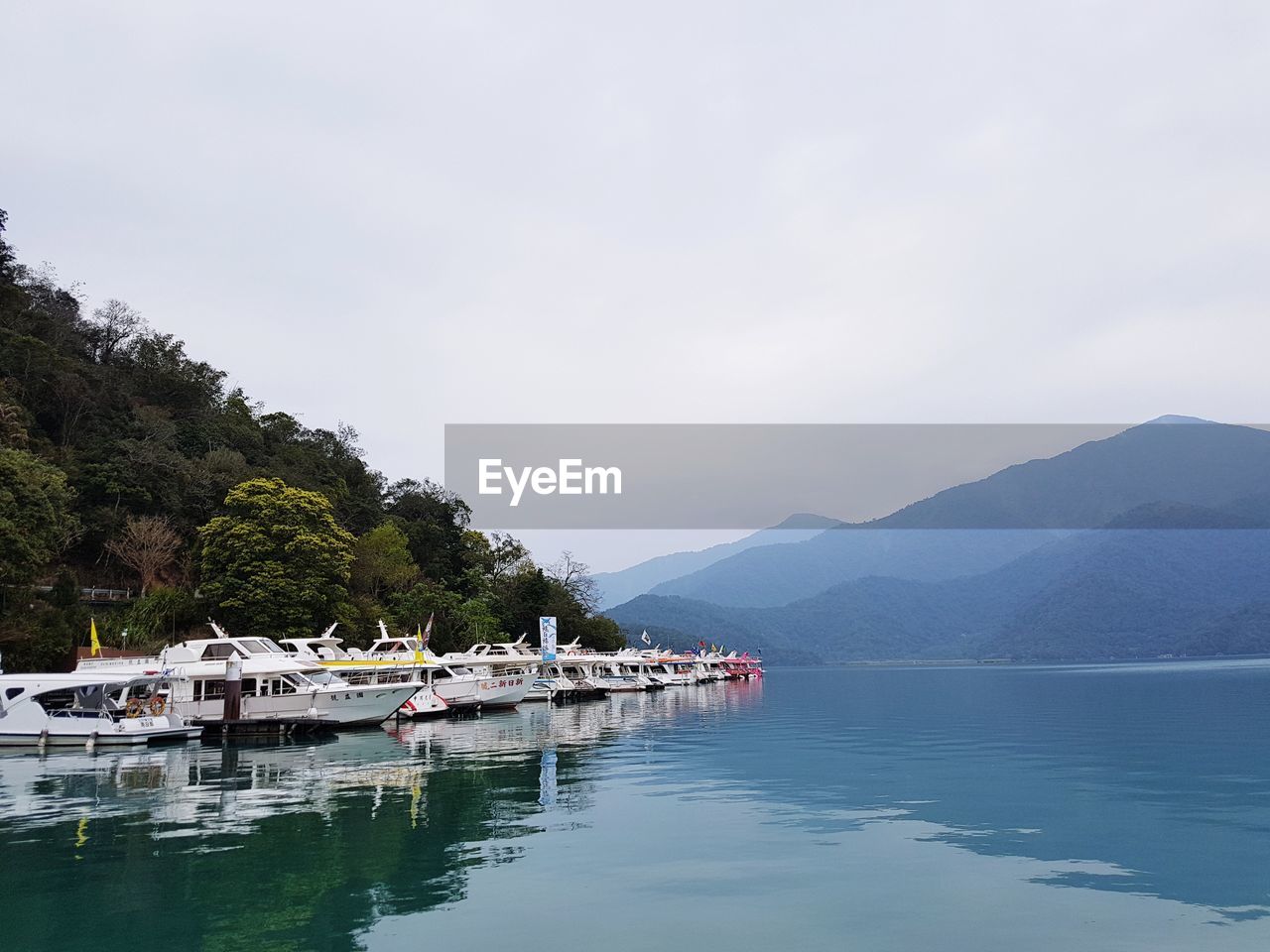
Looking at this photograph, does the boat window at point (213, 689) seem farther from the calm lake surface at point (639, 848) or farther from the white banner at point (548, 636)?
the white banner at point (548, 636)

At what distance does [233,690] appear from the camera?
4081cm

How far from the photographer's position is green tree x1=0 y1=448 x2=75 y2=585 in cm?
4434

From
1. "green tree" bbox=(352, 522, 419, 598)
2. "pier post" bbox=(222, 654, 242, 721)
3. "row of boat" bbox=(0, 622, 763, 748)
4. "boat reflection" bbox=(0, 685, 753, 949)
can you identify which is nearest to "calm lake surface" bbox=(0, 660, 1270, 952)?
"boat reflection" bbox=(0, 685, 753, 949)

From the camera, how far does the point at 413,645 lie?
5959cm

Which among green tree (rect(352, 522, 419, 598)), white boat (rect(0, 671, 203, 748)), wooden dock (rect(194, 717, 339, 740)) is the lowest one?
wooden dock (rect(194, 717, 339, 740))

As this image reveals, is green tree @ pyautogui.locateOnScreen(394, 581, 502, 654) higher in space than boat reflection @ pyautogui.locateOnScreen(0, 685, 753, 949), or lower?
higher

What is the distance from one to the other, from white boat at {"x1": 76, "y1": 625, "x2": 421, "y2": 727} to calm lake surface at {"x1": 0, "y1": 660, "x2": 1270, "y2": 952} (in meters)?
6.01

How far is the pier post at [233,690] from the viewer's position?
40.4 metres

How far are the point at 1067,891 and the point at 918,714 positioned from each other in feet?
151

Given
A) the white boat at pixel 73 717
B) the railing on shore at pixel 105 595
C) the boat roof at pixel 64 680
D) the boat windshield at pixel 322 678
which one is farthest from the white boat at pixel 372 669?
the railing on shore at pixel 105 595

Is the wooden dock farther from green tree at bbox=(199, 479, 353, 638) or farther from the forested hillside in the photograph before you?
green tree at bbox=(199, 479, 353, 638)

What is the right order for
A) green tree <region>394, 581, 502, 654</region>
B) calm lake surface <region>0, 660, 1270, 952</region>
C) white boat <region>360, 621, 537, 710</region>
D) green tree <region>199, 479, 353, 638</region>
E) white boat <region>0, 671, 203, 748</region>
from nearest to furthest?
calm lake surface <region>0, 660, 1270, 952</region>, white boat <region>0, 671, 203, 748</region>, white boat <region>360, 621, 537, 710</region>, green tree <region>199, 479, 353, 638</region>, green tree <region>394, 581, 502, 654</region>

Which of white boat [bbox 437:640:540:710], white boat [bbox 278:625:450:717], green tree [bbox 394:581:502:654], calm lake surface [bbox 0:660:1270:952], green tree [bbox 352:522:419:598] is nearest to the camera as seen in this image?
calm lake surface [bbox 0:660:1270:952]

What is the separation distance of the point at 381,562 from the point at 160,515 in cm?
1720
